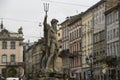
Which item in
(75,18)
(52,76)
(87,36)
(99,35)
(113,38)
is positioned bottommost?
(52,76)

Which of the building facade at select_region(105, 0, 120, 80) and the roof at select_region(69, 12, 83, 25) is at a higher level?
the roof at select_region(69, 12, 83, 25)

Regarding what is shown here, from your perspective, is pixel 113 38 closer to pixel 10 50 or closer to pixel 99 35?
pixel 99 35

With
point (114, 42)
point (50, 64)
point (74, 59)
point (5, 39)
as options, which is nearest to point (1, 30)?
point (5, 39)

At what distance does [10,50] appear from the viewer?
138625mm

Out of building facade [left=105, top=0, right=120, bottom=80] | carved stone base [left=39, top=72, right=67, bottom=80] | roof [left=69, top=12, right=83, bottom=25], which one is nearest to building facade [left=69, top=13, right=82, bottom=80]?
roof [left=69, top=12, right=83, bottom=25]

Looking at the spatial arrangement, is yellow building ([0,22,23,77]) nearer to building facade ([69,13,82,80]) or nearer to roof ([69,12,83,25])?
building facade ([69,13,82,80])

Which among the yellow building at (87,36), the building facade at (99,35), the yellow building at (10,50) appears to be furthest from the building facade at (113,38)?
the yellow building at (10,50)

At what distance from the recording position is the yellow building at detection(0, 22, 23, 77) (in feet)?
445

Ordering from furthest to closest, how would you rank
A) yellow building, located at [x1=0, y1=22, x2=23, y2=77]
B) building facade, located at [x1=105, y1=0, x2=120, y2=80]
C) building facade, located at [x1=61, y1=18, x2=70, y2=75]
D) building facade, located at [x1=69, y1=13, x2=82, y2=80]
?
yellow building, located at [x1=0, y1=22, x2=23, y2=77] < building facade, located at [x1=61, y1=18, x2=70, y2=75] < building facade, located at [x1=69, y1=13, x2=82, y2=80] < building facade, located at [x1=105, y1=0, x2=120, y2=80]

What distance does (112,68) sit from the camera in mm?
83000

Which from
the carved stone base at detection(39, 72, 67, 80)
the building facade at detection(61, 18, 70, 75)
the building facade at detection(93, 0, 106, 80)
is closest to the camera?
the carved stone base at detection(39, 72, 67, 80)

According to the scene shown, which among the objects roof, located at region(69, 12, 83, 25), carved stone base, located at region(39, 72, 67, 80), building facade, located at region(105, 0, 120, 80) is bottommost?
carved stone base, located at region(39, 72, 67, 80)

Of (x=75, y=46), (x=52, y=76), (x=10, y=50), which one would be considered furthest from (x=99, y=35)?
(x=52, y=76)

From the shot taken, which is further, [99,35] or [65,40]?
[65,40]
